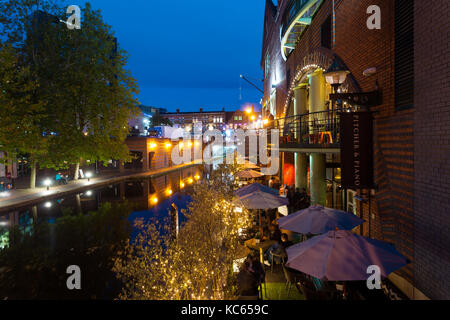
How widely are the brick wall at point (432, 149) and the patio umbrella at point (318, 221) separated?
64.8 inches

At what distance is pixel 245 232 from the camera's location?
1194 centimetres

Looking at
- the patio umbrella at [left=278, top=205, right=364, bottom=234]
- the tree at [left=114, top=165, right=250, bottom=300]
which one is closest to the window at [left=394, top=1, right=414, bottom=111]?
the patio umbrella at [left=278, top=205, right=364, bottom=234]

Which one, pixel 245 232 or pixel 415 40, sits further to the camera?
pixel 245 232

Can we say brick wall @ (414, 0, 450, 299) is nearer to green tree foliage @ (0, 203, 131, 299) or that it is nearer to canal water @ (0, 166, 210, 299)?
canal water @ (0, 166, 210, 299)

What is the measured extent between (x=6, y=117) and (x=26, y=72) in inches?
197

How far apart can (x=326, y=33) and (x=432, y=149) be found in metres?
9.83

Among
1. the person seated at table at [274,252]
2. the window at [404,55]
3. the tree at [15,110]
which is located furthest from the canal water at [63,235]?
the window at [404,55]

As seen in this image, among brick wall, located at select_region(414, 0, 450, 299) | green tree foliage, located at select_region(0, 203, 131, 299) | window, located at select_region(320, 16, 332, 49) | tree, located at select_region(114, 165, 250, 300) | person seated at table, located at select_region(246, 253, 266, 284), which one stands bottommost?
green tree foliage, located at select_region(0, 203, 131, 299)

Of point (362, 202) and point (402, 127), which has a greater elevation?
point (402, 127)

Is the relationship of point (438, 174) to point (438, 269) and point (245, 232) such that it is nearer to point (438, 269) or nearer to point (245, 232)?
point (438, 269)

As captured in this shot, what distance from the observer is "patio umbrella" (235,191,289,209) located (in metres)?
11.1

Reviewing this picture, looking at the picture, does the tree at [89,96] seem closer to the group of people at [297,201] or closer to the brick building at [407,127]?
the group of people at [297,201]

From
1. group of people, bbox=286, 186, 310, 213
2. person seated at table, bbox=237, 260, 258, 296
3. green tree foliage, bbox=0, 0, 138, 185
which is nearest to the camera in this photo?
person seated at table, bbox=237, 260, 258, 296
